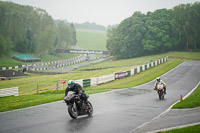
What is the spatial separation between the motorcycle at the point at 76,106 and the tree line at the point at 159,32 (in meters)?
73.6

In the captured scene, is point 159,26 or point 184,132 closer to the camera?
point 184,132

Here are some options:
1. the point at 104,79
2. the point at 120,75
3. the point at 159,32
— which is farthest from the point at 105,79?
the point at 159,32

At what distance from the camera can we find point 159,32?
85062mm

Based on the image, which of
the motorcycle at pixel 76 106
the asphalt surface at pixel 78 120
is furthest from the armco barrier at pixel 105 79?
the motorcycle at pixel 76 106

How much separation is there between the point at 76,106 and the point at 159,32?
77.6 meters

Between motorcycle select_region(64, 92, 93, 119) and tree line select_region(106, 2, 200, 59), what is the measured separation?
73555mm

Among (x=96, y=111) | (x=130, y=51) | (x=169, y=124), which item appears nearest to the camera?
(x=169, y=124)

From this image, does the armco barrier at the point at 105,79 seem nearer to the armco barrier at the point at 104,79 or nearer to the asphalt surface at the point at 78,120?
the armco barrier at the point at 104,79

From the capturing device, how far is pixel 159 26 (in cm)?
8706

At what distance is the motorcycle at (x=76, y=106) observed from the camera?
11398 millimetres

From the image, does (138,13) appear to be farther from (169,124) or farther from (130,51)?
(169,124)

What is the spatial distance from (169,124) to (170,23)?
269ft

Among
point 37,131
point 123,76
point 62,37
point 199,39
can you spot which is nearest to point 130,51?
point 199,39

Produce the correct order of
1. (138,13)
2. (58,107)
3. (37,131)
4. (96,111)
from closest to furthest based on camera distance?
(37,131) → (96,111) → (58,107) → (138,13)
